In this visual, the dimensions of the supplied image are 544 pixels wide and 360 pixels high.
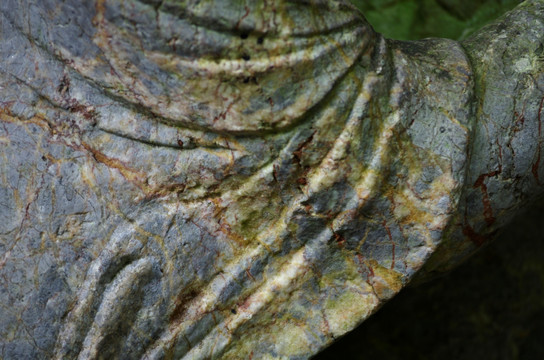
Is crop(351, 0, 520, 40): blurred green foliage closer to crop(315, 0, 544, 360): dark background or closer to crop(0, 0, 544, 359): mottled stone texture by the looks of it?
crop(315, 0, 544, 360): dark background

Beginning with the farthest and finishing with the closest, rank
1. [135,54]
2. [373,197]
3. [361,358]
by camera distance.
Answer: [361,358] < [373,197] < [135,54]

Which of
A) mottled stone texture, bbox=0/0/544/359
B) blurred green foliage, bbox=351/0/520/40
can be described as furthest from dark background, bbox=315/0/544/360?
mottled stone texture, bbox=0/0/544/359

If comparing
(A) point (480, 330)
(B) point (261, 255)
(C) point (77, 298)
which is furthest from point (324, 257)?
(A) point (480, 330)

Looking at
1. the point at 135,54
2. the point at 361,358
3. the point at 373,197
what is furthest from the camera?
the point at 361,358

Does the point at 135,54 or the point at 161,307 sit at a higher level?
the point at 135,54

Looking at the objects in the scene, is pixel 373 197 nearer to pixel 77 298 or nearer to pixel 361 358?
pixel 77 298

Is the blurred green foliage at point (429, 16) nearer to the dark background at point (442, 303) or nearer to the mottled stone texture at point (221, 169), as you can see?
the dark background at point (442, 303)

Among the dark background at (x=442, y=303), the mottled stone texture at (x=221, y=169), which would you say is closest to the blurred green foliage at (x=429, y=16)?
the dark background at (x=442, y=303)
